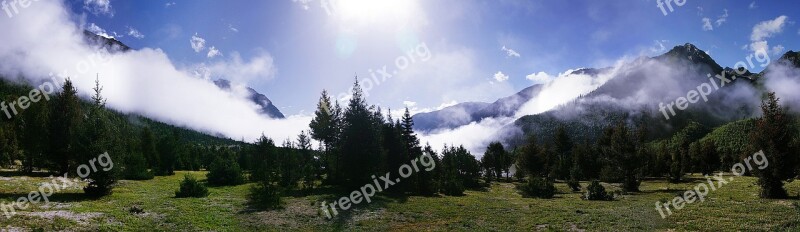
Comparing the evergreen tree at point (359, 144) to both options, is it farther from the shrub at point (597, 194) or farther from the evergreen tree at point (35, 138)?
the evergreen tree at point (35, 138)

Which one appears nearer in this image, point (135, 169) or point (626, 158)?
point (626, 158)

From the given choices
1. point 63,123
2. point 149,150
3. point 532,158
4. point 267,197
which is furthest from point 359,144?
point 149,150

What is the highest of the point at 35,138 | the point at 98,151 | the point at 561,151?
the point at 35,138

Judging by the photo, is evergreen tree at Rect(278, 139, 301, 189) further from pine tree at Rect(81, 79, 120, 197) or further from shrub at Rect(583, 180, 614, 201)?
shrub at Rect(583, 180, 614, 201)

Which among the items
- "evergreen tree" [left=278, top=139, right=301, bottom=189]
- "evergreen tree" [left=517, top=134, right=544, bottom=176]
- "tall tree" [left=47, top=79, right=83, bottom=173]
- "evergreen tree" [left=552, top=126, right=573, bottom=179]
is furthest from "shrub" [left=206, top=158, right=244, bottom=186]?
"evergreen tree" [left=552, top=126, right=573, bottom=179]

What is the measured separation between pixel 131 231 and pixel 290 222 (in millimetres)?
10071

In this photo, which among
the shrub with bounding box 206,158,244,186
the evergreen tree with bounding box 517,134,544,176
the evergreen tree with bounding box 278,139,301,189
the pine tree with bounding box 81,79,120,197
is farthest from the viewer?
the evergreen tree with bounding box 517,134,544,176

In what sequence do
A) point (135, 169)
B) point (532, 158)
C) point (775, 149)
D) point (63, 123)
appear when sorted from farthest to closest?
point (532, 158)
point (135, 169)
point (63, 123)
point (775, 149)

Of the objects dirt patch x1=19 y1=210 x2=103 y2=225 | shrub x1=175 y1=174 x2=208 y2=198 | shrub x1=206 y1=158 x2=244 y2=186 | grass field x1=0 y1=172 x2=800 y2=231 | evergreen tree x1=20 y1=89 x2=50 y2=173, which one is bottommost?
grass field x1=0 y1=172 x2=800 y2=231

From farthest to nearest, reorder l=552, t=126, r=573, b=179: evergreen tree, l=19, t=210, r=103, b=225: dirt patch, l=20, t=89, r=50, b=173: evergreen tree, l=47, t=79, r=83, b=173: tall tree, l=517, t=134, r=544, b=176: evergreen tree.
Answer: l=552, t=126, r=573, b=179: evergreen tree, l=517, t=134, r=544, b=176: evergreen tree, l=20, t=89, r=50, b=173: evergreen tree, l=47, t=79, r=83, b=173: tall tree, l=19, t=210, r=103, b=225: dirt patch

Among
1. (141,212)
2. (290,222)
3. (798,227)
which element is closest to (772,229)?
(798,227)

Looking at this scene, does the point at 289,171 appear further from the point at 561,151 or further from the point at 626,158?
the point at 561,151

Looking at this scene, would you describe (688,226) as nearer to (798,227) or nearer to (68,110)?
(798,227)

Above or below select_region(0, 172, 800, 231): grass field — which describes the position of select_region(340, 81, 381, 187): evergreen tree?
above
